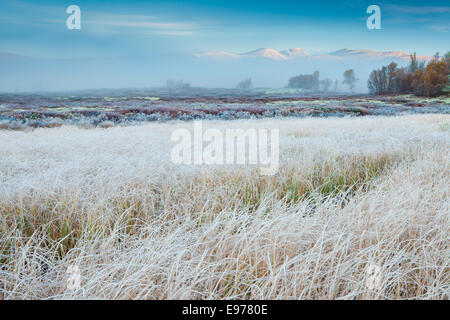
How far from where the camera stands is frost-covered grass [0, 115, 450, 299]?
1.54 metres

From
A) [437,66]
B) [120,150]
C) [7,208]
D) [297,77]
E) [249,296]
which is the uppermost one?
[297,77]

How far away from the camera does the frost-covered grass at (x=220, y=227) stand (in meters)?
1.54

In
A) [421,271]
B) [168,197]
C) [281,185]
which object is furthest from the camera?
[281,185]

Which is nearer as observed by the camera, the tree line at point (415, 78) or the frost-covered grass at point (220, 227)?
the frost-covered grass at point (220, 227)

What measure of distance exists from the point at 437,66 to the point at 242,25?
21.1 metres

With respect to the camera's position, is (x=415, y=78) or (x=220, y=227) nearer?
(x=220, y=227)

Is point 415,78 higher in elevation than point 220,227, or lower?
higher

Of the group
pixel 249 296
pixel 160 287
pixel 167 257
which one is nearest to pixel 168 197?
pixel 167 257

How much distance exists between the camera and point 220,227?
8.05ft

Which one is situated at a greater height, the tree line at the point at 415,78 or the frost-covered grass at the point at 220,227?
the tree line at the point at 415,78

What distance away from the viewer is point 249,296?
1548 mm

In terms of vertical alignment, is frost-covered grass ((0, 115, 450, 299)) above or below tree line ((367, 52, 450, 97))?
below

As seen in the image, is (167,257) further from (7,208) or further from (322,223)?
(7,208)

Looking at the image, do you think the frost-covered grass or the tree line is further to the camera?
the tree line
